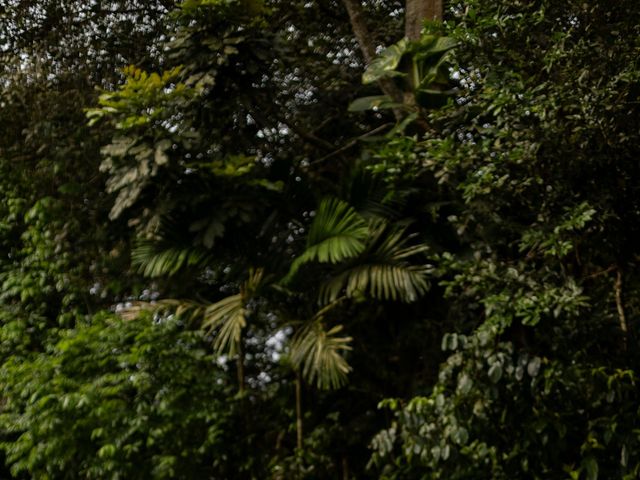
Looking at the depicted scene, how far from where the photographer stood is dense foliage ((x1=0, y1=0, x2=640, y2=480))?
491cm

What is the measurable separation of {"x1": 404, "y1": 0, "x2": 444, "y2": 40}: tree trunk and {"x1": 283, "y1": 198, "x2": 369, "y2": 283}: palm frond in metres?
1.69

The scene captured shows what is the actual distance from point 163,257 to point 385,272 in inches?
58.6

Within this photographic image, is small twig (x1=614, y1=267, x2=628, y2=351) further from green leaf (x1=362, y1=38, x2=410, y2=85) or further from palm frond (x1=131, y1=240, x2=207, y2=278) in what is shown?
palm frond (x1=131, y1=240, x2=207, y2=278)

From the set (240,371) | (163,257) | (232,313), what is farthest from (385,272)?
(163,257)

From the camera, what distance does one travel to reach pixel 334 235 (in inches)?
231

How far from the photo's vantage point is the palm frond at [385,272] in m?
5.70

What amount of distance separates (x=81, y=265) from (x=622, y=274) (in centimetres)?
401

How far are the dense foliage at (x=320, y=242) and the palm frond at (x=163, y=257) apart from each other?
0.07 feet

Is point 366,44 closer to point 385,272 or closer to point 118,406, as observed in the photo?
point 385,272

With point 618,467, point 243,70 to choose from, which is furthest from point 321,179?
point 618,467

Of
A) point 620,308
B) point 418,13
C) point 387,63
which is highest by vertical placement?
point 418,13

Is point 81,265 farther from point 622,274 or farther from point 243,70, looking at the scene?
point 622,274

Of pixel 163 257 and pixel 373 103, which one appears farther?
pixel 373 103

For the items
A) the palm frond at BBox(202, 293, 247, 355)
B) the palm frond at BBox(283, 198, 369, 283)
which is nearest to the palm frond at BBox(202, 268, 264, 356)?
the palm frond at BBox(202, 293, 247, 355)
